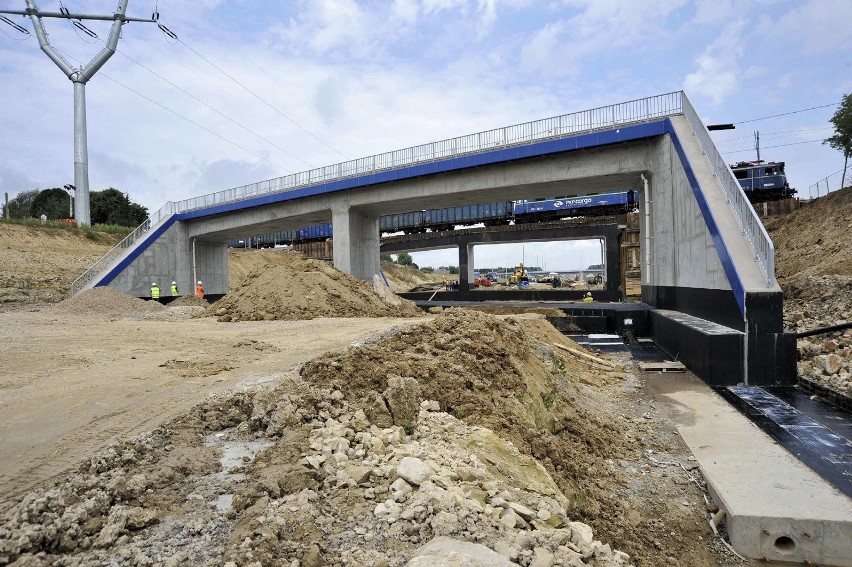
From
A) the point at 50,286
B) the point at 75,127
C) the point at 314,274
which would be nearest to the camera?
the point at 314,274

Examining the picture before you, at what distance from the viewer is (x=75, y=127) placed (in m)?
33.5

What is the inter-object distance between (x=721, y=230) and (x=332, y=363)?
9.29 metres

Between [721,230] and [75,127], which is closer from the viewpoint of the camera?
[721,230]

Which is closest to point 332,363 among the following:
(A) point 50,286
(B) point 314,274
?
(B) point 314,274

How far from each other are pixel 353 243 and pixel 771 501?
22.6m

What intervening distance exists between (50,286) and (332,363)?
1200 inches

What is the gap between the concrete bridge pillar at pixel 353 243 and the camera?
25.2m

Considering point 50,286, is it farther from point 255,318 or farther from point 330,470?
point 330,470

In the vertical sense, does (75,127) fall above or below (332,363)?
above

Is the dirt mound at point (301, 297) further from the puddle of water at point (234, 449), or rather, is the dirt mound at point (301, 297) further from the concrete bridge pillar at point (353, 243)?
the puddle of water at point (234, 449)

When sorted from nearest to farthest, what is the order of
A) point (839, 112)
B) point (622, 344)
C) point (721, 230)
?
point (721, 230) → point (622, 344) → point (839, 112)

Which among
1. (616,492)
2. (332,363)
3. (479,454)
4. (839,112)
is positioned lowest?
(616,492)

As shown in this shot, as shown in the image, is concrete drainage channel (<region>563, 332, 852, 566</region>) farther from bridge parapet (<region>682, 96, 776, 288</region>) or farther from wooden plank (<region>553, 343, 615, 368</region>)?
wooden plank (<region>553, 343, 615, 368</region>)

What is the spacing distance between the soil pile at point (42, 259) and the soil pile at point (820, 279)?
32.9 metres
